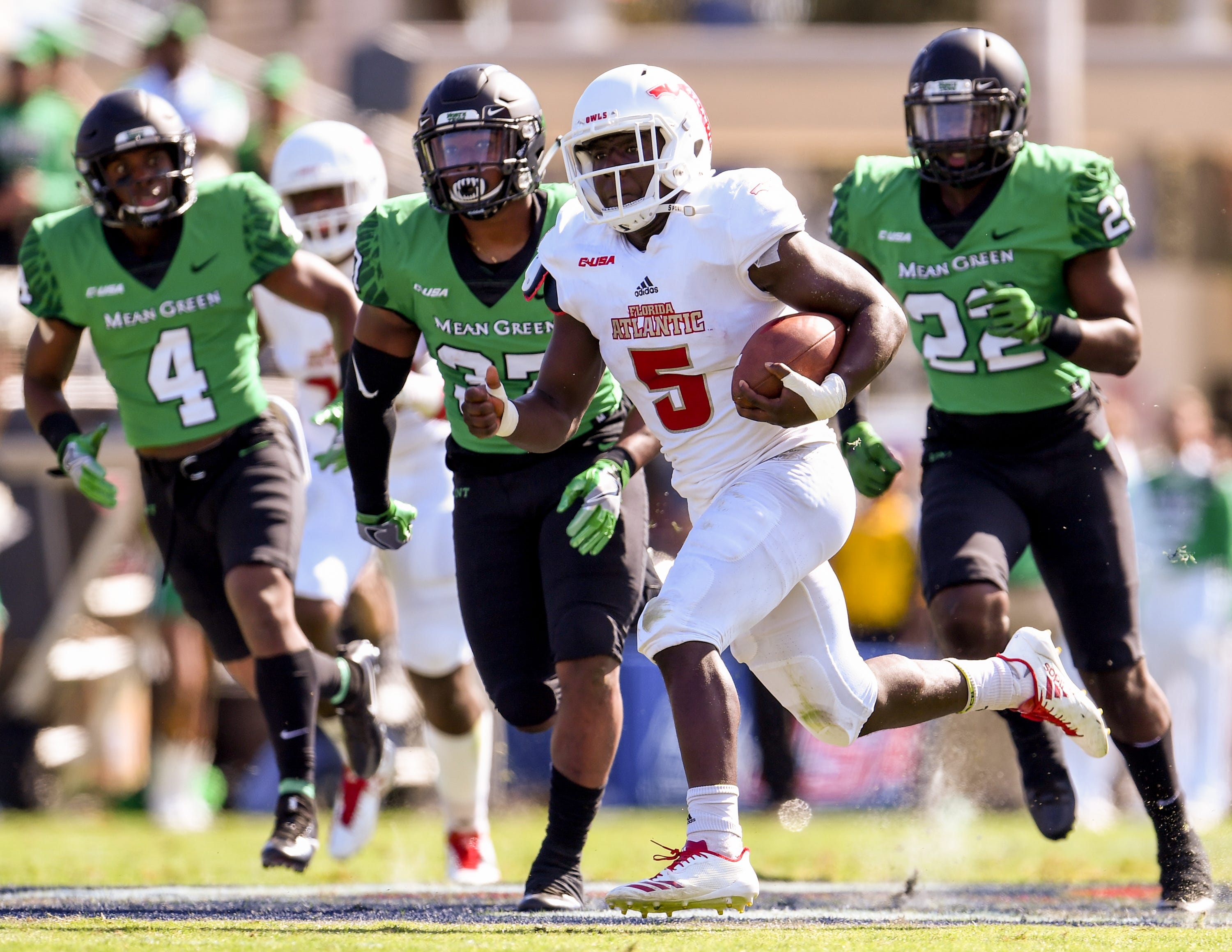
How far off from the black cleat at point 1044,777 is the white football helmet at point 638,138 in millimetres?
1890

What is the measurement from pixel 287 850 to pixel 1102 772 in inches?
220

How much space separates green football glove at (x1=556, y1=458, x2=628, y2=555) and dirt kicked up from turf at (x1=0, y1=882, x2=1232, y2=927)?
0.94 m

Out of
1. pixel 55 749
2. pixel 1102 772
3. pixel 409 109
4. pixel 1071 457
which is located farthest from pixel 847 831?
pixel 409 109

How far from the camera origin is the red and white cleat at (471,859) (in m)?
6.02

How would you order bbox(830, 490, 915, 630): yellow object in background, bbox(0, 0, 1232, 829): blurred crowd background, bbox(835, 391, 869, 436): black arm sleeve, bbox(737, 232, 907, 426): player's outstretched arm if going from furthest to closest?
bbox(830, 490, 915, 630): yellow object in background → bbox(0, 0, 1232, 829): blurred crowd background → bbox(835, 391, 869, 436): black arm sleeve → bbox(737, 232, 907, 426): player's outstretched arm

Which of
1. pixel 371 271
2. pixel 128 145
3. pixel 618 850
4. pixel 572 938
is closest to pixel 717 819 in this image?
pixel 572 938

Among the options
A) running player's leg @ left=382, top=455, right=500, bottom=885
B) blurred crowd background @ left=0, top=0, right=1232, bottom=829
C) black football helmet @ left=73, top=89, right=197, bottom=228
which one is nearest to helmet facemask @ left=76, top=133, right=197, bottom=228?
black football helmet @ left=73, top=89, right=197, bottom=228

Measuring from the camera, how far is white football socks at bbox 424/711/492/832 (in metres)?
6.15

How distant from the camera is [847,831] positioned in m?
8.49

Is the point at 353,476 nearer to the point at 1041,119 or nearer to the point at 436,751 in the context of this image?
the point at 436,751

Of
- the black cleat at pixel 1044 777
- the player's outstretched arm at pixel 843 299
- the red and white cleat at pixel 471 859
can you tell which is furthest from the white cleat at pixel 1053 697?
the red and white cleat at pixel 471 859

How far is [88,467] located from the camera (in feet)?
17.8

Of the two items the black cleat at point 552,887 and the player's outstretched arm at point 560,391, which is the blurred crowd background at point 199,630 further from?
the player's outstretched arm at point 560,391

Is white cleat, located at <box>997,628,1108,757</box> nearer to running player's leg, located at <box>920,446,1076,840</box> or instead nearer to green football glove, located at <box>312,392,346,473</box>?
running player's leg, located at <box>920,446,1076,840</box>
